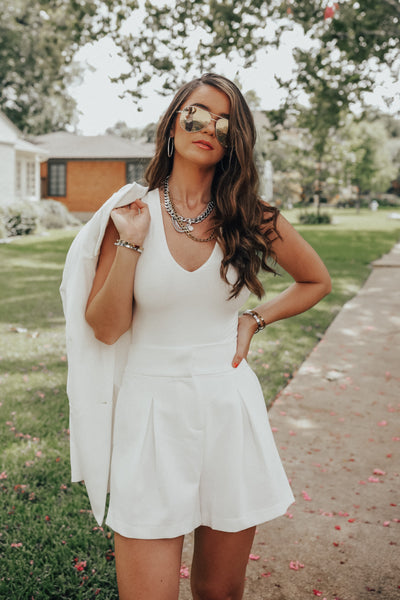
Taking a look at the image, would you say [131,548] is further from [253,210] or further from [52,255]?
[52,255]

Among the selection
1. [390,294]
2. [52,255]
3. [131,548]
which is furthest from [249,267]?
[52,255]

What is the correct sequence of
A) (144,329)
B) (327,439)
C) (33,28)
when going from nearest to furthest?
(144,329)
(327,439)
(33,28)

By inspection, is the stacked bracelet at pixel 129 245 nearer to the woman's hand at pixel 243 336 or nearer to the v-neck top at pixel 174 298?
the v-neck top at pixel 174 298

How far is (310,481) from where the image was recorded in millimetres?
4301

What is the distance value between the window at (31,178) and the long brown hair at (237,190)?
29.2 meters

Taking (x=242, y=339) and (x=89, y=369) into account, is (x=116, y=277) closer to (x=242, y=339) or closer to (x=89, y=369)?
(x=89, y=369)

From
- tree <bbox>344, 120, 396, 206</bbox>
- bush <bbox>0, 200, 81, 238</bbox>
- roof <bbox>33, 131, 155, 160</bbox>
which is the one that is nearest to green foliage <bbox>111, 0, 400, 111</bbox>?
bush <bbox>0, 200, 81, 238</bbox>

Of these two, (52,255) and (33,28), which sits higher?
(33,28)

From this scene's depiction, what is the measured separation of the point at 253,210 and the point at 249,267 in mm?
244

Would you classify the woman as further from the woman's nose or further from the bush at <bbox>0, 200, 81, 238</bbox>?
the bush at <bbox>0, 200, 81, 238</bbox>

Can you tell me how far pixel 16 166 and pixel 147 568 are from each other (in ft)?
96.1

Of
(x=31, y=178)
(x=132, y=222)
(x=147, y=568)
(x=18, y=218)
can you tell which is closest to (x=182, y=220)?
(x=132, y=222)

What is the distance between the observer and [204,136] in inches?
85.4

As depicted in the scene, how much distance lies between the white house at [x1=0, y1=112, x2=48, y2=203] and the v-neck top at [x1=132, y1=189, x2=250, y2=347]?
24.8 meters
